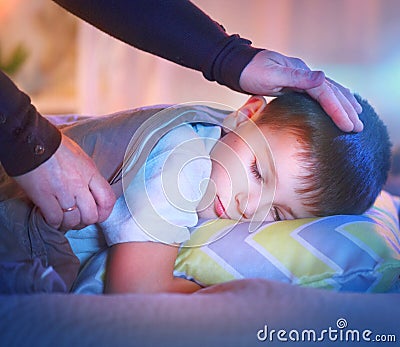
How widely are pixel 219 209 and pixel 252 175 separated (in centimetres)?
8

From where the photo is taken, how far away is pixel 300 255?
793 mm

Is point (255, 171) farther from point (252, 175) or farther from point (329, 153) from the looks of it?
point (329, 153)

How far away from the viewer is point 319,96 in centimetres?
84

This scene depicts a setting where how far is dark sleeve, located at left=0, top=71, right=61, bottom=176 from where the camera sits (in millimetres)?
642

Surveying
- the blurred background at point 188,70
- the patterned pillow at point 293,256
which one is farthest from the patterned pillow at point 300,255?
the blurred background at point 188,70

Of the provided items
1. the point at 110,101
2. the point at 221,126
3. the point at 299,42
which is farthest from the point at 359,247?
the point at 110,101

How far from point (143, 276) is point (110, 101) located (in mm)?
1406

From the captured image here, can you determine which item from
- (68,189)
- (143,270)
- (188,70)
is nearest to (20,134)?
(68,189)

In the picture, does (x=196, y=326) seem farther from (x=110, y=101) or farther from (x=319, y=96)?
(x=110, y=101)

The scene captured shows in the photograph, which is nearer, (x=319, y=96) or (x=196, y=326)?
(x=196, y=326)

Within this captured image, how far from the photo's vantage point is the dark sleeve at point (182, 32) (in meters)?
0.84

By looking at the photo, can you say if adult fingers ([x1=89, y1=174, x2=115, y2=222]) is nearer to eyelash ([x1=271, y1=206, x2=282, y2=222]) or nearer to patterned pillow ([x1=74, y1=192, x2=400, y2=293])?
patterned pillow ([x1=74, y1=192, x2=400, y2=293])

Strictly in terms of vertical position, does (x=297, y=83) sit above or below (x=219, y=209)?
above

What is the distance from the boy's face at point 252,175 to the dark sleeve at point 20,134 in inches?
10.1
